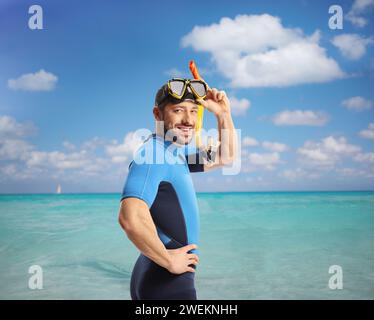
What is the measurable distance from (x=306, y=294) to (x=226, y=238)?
502cm

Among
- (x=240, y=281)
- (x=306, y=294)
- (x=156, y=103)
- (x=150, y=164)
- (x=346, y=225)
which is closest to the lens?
(x=150, y=164)

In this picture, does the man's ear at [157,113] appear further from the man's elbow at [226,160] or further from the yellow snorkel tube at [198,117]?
the man's elbow at [226,160]

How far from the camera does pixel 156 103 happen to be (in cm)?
260

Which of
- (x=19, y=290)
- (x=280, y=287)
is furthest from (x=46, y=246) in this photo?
(x=280, y=287)

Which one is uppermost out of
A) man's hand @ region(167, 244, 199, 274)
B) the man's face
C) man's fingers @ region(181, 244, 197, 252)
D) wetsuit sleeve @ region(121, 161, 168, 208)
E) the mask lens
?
the mask lens

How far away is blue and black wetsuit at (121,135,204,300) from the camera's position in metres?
2.31

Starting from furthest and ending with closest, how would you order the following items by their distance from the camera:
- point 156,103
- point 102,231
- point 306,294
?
point 102,231
point 306,294
point 156,103

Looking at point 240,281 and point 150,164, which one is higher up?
point 150,164

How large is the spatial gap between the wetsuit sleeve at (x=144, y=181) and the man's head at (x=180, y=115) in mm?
270

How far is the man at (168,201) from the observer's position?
221 cm
